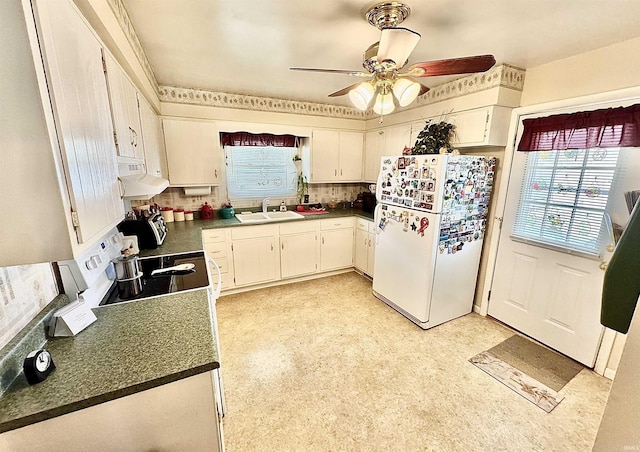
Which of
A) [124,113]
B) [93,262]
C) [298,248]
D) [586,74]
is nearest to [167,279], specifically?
[93,262]

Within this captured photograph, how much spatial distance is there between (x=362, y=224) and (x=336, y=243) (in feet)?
1.46

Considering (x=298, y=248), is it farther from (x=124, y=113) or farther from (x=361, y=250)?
(x=124, y=113)

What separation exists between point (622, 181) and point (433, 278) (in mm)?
1453

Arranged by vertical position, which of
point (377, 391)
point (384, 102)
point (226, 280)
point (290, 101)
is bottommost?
point (377, 391)

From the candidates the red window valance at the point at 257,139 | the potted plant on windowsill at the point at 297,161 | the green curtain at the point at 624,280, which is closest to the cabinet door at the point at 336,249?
the potted plant on windowsill at the point at 297,161

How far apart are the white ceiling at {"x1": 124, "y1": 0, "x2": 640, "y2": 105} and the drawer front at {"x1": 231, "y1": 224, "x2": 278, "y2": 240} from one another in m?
1.61

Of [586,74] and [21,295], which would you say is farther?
[586,74]

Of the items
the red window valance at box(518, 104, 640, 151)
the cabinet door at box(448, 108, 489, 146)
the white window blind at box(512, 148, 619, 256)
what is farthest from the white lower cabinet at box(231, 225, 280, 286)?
the red window valance at box(518, 104, 640, 151)

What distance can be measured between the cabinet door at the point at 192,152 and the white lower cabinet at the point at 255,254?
76 centimetres

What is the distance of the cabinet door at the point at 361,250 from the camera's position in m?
3.55

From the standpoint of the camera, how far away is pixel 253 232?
10.2ft

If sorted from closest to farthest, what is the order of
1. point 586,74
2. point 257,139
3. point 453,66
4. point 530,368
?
point 453,66
point 586,74
point 530,368
point 257,139

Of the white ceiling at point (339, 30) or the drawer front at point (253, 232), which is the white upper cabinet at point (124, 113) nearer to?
the white ceiling at point (339, 30)

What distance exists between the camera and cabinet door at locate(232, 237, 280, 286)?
10.2 feet
